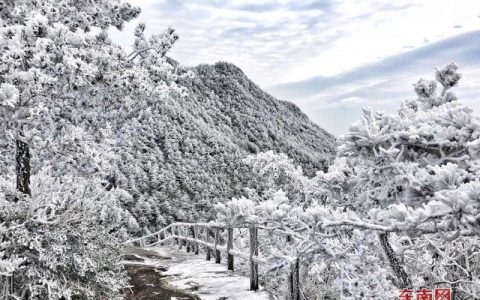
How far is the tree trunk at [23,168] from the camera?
21.8ft

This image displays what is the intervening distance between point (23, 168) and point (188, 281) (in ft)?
12.2

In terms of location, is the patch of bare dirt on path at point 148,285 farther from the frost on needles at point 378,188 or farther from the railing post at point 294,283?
the frost on needles at point 378,188

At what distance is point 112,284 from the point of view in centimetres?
641

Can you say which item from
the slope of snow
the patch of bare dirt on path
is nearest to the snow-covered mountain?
the slope of snow

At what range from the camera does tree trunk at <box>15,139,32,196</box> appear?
6637 mm

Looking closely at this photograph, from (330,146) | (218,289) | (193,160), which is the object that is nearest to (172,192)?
(193,160)

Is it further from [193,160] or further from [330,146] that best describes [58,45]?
[330,146]

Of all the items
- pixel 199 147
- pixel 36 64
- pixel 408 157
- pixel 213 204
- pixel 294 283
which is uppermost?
pixel 199 147

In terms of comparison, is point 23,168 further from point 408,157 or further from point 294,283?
point 408,157

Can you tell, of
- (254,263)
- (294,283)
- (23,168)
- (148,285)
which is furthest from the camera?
(148,285)

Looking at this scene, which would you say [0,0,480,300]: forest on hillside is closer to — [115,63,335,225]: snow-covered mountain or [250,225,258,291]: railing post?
[250,225,258,291]: railing post

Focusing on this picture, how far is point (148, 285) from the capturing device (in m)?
8.43

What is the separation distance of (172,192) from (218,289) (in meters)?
49.5

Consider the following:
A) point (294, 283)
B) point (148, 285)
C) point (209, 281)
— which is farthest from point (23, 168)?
point (294, 283)
